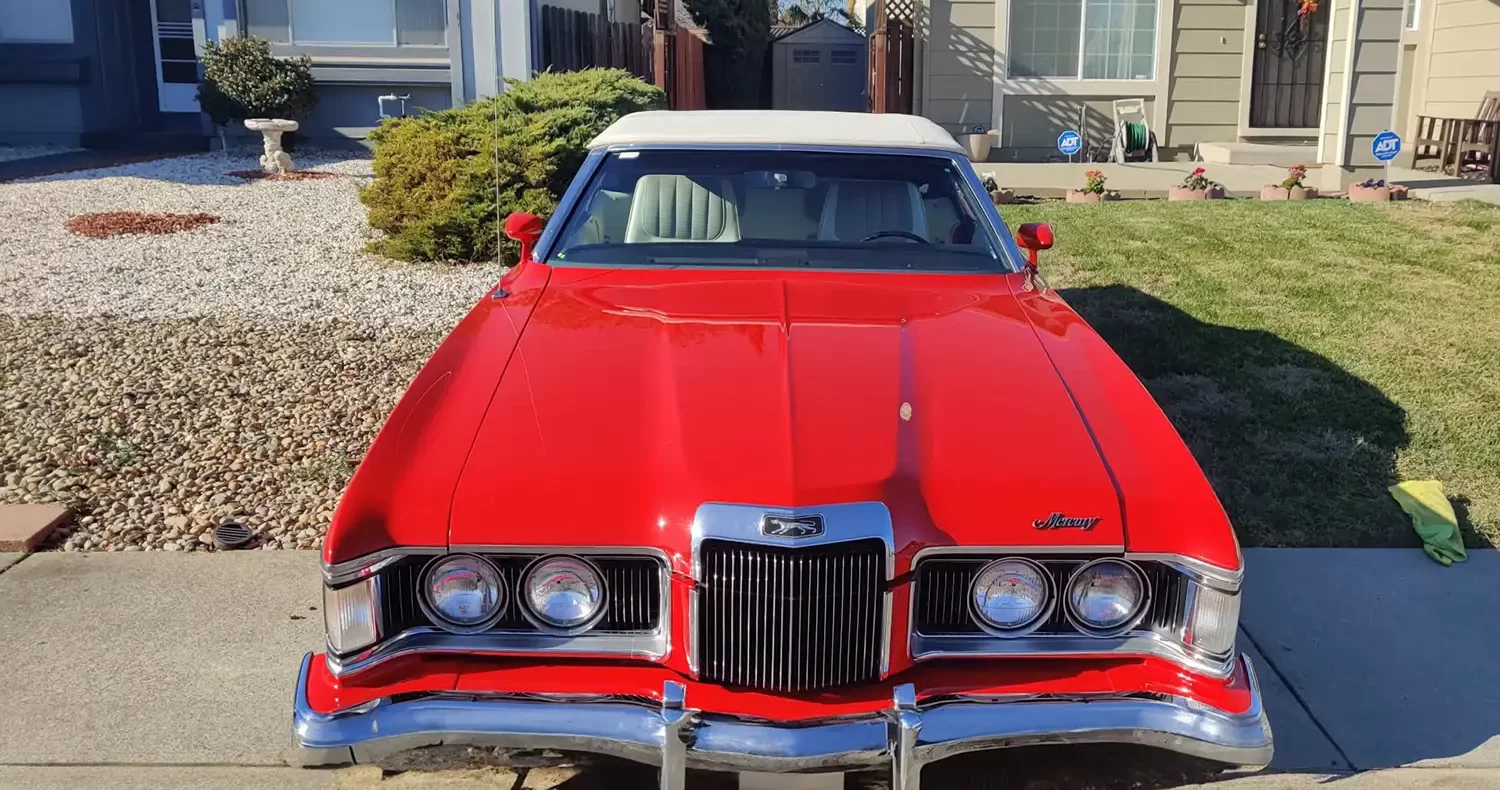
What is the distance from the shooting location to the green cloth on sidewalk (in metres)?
4.64

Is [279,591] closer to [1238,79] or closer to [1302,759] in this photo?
[1302,759]

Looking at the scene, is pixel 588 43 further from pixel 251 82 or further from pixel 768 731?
pixel 768 731

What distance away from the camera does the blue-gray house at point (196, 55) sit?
17.0 meters

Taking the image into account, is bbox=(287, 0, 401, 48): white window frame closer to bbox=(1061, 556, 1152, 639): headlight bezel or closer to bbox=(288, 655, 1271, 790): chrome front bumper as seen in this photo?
bbox=(288, 655, 1271, 790): chrome front bumper

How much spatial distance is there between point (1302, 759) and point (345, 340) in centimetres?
572

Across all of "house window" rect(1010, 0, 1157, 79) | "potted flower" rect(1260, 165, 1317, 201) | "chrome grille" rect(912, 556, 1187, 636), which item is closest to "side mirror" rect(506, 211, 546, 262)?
"chrome grille" rect(912, 556, 1187, 636)

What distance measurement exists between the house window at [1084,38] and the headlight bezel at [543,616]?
47.6 ft

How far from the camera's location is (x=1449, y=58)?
52.8 ft

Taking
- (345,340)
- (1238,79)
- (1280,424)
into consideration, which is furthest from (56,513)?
(1238,79)

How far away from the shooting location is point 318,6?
671 inches

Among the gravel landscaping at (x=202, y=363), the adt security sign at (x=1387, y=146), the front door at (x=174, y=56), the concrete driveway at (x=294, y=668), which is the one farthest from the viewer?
the front door at (x=174, y=56)

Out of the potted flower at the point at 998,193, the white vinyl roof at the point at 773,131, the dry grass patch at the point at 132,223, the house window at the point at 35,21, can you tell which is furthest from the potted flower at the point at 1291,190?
the house window at the point at 35,21

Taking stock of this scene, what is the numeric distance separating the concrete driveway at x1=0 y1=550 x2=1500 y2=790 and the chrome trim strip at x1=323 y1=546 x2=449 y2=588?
0.85 m

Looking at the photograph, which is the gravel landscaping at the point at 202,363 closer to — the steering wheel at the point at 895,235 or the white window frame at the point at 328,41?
the steering wheel at the point at 895,235
